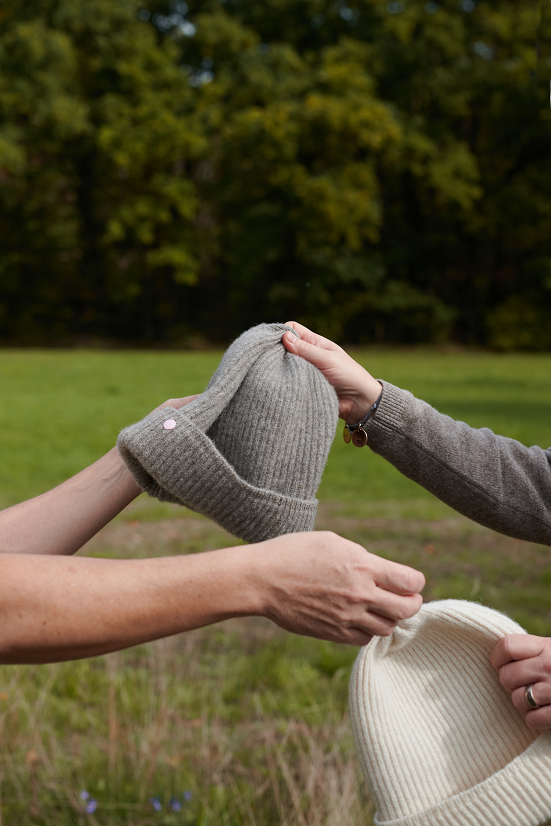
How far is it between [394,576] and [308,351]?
0.58m

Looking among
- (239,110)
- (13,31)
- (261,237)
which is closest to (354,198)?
(261,237)

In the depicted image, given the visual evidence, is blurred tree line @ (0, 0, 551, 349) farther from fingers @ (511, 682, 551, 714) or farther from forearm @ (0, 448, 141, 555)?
fingers @ (511, 682, 551, 714)

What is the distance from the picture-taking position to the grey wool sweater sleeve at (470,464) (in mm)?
1974

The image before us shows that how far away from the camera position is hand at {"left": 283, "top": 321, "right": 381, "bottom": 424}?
1.75 metres

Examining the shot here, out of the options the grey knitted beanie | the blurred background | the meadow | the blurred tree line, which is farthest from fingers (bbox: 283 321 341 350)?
the blurred tree line

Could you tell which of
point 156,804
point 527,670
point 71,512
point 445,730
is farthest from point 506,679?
point 156,804

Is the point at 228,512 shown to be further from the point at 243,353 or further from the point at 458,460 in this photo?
the point at 458,460

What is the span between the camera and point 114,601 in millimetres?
1341

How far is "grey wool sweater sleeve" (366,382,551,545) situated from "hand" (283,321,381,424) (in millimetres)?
43

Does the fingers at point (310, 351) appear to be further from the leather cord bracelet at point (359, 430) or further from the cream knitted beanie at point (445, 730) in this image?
the cream knitted beanie at point (445, 730)

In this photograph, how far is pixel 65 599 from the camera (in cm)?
134

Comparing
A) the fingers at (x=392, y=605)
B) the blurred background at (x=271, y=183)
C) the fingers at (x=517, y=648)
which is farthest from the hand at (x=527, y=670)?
the blurred background at (x=271, y=183)

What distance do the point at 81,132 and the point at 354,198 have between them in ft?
32.6

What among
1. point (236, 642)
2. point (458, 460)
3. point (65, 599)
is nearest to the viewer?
point (65, 599)
